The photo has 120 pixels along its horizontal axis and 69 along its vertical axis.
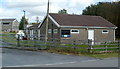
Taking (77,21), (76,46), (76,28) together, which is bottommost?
(76,46)

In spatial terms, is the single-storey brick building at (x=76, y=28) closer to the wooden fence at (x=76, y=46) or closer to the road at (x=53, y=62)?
the wooden fence at (x=76, y=46)

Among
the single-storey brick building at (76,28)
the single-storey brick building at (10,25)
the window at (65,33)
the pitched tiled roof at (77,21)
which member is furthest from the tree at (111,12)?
the single-storey brick building at (10,25)

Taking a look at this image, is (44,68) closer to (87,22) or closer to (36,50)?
(36,50)

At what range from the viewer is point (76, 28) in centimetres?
3406

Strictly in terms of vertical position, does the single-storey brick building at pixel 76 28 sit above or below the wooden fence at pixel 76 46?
above

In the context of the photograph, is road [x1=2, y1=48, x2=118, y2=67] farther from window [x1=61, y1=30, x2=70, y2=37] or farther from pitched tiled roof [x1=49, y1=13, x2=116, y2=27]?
pitched tiled roof [x1=49, y1=13, x2=116, y2=27]

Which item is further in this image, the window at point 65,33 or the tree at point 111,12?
the tree at point 111,12

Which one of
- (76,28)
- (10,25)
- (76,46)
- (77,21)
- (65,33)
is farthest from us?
(10,25)

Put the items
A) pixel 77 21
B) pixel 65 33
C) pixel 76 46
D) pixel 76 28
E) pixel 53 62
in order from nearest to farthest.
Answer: pixel 53 62, pixel 76 46, pixel 65 33, pixel 76 28, pixel 77 21

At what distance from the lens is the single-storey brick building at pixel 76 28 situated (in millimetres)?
33188

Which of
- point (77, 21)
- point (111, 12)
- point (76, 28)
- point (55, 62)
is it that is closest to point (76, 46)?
point (55, 62)

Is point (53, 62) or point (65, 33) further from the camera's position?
point (65, 33)

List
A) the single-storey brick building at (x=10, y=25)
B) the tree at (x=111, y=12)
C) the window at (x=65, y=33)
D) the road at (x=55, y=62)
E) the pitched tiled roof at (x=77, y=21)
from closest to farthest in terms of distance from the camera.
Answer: the road at (x=55, y=62), the window at (x=65, y=33), the pitched tiled roof at (x=77, y=21), the tree at (x=111, y=12), the single-storey brick building at (x=10, y=25)

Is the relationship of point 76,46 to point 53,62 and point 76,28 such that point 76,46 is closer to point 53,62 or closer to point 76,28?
point 53,62
